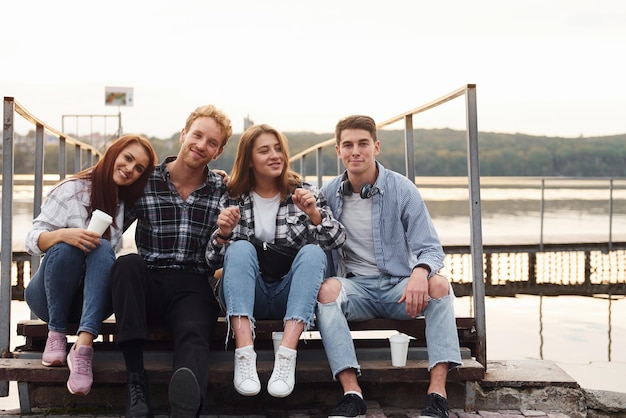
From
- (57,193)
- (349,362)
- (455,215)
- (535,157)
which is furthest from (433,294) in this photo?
(535,157)

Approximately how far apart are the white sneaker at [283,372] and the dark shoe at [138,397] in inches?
15.9

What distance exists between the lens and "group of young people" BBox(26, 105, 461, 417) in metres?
2.47

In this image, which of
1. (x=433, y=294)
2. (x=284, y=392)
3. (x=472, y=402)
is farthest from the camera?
(x=472, y=402)

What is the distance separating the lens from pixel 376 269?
287cm

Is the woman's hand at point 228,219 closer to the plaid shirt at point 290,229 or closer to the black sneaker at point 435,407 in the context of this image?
Answer: the plaid shirt at point 290,229

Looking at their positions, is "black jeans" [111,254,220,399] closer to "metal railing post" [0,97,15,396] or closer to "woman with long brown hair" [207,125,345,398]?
"woman with long brown hair" [207,125,345,398]

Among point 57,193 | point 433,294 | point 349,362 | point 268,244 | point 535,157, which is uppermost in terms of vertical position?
point 535,157

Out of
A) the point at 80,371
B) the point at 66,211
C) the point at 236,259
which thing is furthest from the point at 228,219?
the point at 80,371

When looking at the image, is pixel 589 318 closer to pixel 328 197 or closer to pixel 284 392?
pixel 328 197

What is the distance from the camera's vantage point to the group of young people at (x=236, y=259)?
2.47m

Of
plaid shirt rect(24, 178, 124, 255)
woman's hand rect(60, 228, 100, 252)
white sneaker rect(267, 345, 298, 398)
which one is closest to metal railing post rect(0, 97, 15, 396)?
plaid shirt rect(24, 178, 124, 255)

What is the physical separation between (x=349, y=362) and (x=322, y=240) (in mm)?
457

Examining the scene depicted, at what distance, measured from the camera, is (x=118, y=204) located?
2756 millimetres

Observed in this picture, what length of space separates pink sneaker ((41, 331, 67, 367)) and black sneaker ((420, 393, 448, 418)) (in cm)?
124
